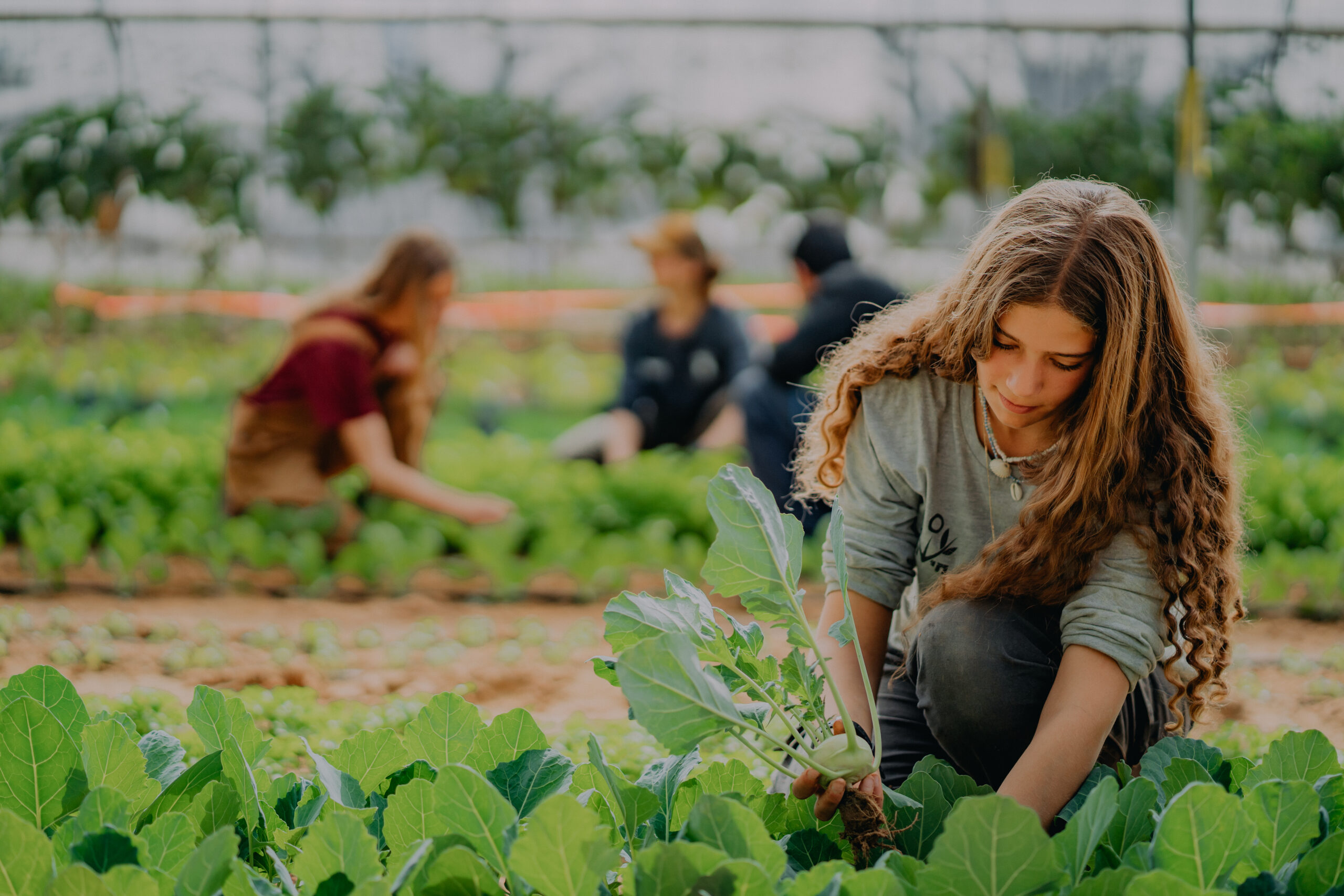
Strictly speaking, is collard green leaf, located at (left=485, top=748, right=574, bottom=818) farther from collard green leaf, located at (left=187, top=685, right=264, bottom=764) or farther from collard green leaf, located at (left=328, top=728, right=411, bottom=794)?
collard green leaf, located at (left=187, top=685, right=264, bottom=764)

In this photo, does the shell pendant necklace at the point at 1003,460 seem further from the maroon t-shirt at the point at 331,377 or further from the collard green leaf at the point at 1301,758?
the maroon t-shirt at the point at 331,377

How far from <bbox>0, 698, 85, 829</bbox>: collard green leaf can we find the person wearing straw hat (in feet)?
11.3

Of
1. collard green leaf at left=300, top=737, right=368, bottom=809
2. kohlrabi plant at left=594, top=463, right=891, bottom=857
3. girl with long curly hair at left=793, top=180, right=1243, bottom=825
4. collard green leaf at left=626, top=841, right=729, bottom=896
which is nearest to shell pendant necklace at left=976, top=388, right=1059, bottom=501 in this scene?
girl with long curly hair at left=793, top=180, right=1243, bottom=825

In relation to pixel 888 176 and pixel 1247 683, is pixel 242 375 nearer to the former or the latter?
pixel 888 176

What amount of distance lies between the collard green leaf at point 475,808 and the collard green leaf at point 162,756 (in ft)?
1.23

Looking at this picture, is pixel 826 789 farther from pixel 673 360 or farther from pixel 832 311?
pixel 673 360

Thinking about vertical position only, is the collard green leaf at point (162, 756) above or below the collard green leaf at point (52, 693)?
below

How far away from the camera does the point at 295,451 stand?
3.58 meters

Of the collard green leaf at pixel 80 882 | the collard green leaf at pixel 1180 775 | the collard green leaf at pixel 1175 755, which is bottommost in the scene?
the collard green leaf at pixel 1175 755

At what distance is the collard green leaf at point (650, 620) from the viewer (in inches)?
42.0

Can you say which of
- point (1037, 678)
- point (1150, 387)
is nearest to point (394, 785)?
point (1037, 678)

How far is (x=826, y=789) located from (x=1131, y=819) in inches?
12.3

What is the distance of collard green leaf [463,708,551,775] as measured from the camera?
1.19m

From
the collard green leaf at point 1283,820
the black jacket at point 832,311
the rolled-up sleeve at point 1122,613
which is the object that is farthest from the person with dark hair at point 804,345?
the collard green leaf at point 1283,820
